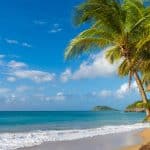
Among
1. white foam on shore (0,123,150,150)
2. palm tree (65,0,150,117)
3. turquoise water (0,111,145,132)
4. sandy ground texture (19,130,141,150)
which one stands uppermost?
palm tree (65,0,150,117)

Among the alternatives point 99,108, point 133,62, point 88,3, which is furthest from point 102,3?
point 99,108

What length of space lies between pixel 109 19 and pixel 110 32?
0.53m

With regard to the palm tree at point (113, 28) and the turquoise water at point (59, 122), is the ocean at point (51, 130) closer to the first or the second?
the turquoise water at point (59, 122)

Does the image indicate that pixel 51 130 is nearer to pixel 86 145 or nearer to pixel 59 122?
Answer: pixel 86 145

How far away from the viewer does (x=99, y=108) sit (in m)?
154

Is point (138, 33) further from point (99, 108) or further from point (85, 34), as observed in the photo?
point (99, 108)

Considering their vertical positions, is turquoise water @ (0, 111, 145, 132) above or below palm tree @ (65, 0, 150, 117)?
below

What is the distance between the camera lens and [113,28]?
51.0ft

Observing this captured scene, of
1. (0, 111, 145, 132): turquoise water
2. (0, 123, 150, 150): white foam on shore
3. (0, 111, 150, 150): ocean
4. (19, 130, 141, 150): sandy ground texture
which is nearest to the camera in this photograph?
(19, 130, 141, 150): sandy ground texture

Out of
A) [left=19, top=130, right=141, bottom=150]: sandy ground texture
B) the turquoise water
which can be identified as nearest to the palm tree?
[left=19, top=130, right=141, bottom=150]: sandy ground texture

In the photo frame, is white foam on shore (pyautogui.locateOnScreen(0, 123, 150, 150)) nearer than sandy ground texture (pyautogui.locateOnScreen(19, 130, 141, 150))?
No

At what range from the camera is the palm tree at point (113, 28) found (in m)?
14.7

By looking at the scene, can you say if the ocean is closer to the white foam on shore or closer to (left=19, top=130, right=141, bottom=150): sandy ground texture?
the white foam on shore

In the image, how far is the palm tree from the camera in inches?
580
